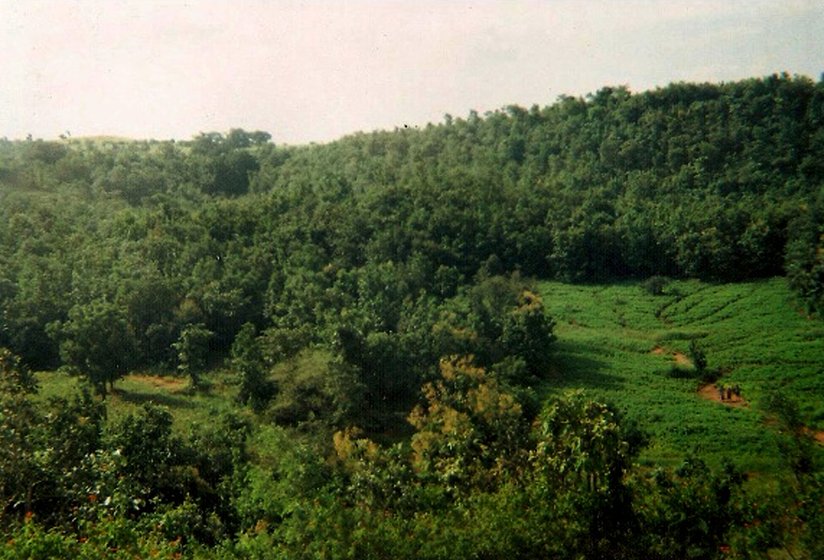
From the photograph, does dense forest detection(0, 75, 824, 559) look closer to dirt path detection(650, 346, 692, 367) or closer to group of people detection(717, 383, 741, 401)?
group of people detection(717, 383, 741, 401)

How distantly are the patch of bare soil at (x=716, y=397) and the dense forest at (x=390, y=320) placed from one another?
10.5 ft

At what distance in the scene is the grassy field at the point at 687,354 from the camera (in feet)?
91.6

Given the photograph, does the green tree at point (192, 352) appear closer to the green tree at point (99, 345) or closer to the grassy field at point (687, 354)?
Answer: the green tree at point (99, 345)

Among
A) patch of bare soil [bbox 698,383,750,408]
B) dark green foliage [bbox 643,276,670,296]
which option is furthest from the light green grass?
dark green foliage [bbox 643,276,670,296]

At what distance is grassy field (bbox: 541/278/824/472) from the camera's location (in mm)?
27922

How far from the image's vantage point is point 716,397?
32125 millimetres

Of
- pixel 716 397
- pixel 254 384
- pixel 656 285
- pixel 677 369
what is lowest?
pixel 716 397

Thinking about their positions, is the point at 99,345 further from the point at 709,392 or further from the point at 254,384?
the point at 709,392

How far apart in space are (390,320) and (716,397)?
48.8ft

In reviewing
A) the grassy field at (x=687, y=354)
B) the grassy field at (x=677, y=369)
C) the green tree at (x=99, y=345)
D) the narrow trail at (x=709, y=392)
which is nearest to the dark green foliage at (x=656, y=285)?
the grassy field at (x=687, y=354)

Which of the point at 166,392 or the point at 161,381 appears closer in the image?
the point at 166,392

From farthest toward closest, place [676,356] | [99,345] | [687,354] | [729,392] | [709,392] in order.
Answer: [676,356] < [687,354] < [709,392] < [729,392] < [99,345]

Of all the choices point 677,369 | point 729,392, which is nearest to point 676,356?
point 677,369

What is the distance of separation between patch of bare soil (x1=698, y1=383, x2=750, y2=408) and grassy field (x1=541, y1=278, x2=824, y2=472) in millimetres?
124
